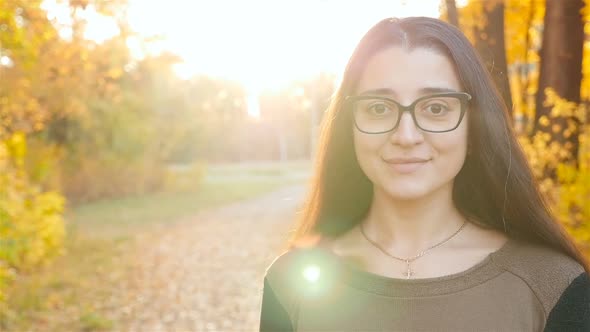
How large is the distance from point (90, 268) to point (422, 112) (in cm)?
851

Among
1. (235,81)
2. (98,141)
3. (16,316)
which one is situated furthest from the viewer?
(235,81)

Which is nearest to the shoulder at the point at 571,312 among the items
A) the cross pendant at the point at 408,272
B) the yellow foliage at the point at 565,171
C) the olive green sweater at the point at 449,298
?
the olive green sweater at the point at 449,298

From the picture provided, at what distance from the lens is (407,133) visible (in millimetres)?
1665

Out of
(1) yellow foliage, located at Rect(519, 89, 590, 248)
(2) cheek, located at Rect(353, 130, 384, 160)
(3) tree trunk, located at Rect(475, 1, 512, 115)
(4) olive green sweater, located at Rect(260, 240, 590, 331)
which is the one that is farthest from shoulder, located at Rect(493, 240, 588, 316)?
(3) tree trunk, located at Rect(475, 1, 512, 115)

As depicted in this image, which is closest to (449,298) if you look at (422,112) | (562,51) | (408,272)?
(408,272)

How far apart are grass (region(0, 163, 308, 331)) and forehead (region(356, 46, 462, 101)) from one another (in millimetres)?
5463

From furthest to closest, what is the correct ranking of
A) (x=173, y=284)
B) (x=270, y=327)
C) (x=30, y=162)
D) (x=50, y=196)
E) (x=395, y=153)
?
(x=30, y=162)
(x=50, y=196)
(x=173, y=284)
(x=270, y=327)
(x=395, y=153)

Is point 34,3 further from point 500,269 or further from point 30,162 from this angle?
point 30,162

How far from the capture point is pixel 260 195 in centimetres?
2125

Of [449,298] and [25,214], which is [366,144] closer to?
[449,298]

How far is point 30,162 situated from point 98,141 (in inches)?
229

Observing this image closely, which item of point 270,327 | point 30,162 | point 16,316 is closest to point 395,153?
point 270,327

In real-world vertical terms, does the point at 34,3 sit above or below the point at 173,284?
above

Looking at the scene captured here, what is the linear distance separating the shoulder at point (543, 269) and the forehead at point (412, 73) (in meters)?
0.47
